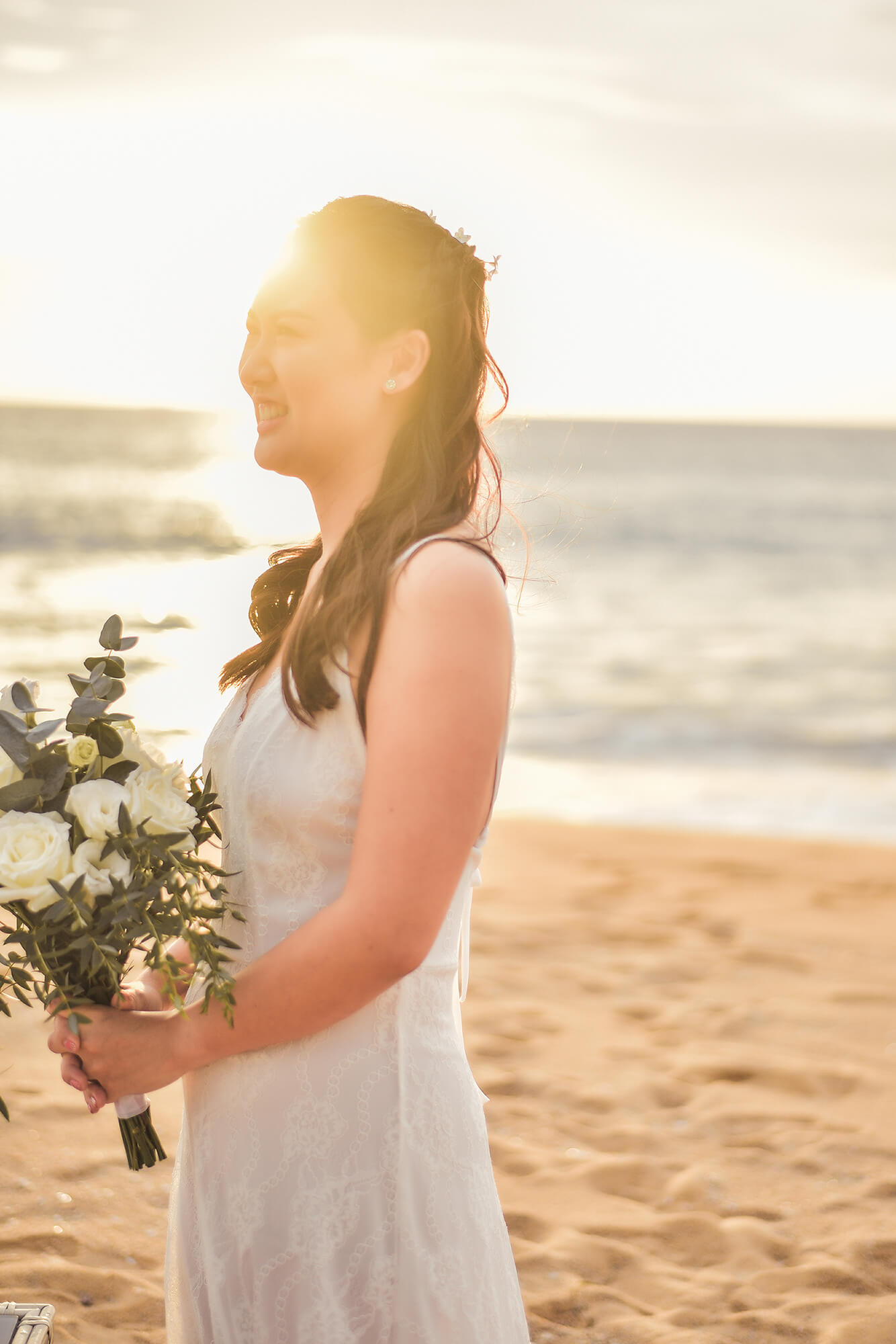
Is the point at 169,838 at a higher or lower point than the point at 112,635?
lower

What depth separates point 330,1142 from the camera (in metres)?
2.03

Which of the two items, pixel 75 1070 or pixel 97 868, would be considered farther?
pixel 75 1070

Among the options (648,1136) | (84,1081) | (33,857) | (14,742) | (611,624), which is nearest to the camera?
(33,857)

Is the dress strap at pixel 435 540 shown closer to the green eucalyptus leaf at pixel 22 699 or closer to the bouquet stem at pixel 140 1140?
the green eucalyptus leaf at pixel 22 699

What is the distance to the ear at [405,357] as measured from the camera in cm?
209

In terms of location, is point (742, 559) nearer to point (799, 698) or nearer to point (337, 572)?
point (799, 698)

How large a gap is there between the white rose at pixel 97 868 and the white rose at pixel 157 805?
2.4 inches

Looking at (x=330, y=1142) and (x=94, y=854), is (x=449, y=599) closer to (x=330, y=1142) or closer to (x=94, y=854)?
(x=94, y=854)

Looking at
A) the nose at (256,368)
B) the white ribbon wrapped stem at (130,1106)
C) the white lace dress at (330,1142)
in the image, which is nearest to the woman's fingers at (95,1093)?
the white ribbon wrapped stem at (130,1106)

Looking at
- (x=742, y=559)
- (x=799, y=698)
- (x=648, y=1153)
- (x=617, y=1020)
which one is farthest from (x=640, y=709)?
(x=742, y=559)

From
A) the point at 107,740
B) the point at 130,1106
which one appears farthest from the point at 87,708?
the point at 130,1106

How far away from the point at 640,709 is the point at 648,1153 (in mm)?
11109

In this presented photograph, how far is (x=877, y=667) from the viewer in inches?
751

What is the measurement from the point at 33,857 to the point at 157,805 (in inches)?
7.4
